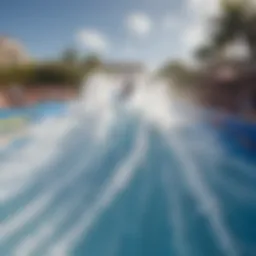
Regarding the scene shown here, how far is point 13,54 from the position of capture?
207 centimetres

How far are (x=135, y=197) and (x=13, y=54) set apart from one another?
99 centimetres

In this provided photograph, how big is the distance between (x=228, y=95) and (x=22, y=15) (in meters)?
1.18

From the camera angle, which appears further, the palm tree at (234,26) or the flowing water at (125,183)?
the palm tree at (234,26)

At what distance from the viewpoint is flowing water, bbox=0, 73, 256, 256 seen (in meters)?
1.89

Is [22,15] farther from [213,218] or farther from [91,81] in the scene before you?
[213,218]

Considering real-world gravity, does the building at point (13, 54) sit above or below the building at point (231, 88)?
above

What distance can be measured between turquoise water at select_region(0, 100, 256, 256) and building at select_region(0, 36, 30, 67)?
0.43m

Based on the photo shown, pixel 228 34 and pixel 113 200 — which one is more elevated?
pixel 228 34

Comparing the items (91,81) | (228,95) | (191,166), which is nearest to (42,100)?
(91,81)

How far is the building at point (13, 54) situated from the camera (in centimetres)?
203

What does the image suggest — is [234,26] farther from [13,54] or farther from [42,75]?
[13,54]

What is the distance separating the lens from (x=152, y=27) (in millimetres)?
2051

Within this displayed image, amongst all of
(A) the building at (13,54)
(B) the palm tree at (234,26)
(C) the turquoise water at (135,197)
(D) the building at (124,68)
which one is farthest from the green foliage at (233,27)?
(A) the building at (13,54)

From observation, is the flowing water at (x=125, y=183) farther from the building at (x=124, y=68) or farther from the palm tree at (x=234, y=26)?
the palm tree at (x=234, y=26)
